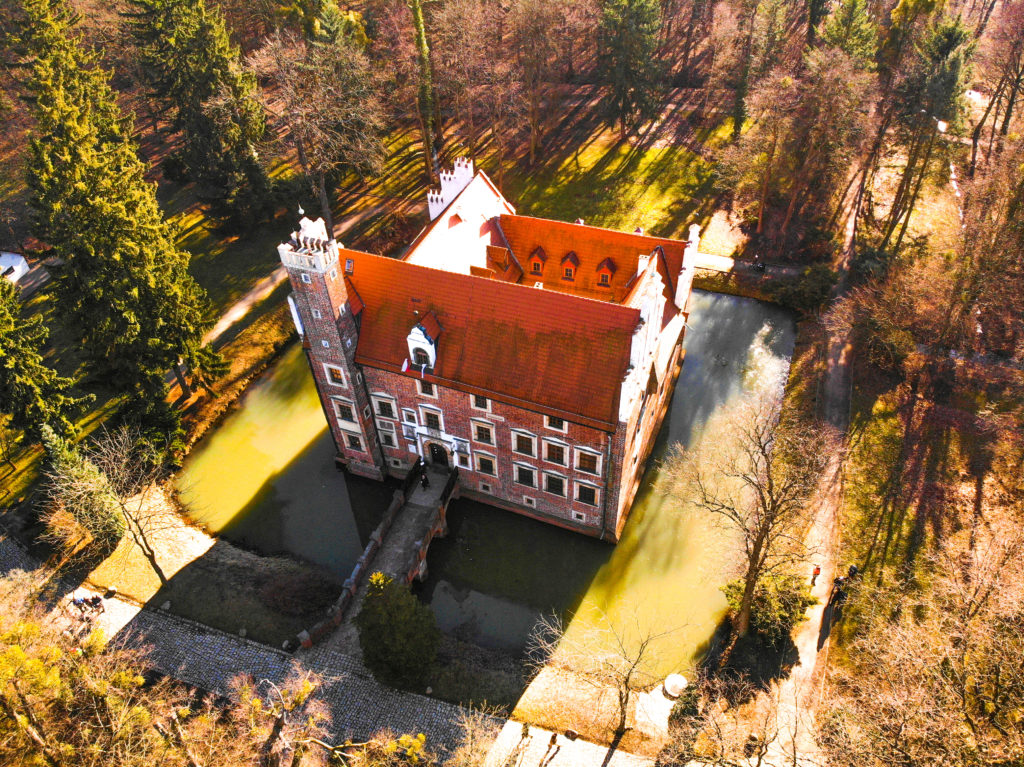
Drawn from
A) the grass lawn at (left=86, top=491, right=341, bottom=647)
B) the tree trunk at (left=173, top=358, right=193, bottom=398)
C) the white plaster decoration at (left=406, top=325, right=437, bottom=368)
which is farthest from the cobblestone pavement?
the white plaster decoration at (left=406, top=325, right=437, bottom=368)

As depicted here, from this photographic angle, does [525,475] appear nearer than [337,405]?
Yes

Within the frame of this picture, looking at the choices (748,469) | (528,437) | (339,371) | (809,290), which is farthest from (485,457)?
(809,290)

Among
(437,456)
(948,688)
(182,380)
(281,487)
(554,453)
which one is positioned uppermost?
(948,688)

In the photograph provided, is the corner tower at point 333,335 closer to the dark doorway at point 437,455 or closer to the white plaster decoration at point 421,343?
the dark doorway at point 437,455

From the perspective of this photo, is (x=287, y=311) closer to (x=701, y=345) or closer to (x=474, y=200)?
(x=474, y=200)

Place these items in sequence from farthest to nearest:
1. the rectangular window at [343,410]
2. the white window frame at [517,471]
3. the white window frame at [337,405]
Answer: the rectangular window at [343,410] < the white window frame at [337,405] < the white window frame at [517,471]

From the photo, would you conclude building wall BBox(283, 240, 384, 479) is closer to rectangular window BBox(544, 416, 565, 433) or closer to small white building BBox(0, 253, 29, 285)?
rectangular window BBox(544, 416, 565, 433)

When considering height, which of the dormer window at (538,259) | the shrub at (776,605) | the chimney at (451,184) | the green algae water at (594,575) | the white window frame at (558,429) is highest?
the chimney at (451,184)

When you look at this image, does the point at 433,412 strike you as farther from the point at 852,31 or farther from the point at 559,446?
the point at 852,31

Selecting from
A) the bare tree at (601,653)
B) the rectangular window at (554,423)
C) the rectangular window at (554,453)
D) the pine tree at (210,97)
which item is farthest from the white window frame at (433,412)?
the pine tree at (210,97)
